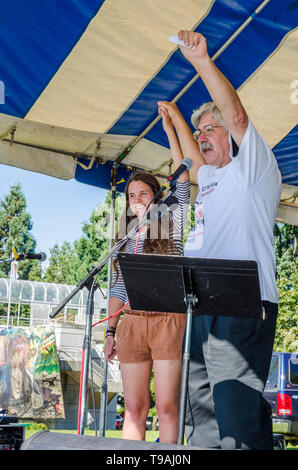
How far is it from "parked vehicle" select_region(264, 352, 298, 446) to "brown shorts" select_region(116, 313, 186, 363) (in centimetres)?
737

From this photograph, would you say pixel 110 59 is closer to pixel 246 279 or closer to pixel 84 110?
pixel 84 110

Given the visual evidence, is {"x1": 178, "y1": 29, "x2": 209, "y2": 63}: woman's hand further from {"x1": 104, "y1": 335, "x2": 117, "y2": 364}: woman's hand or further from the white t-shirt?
{"x1": 104, "y1": 335, "x2": 117, "y2": 364}: woman's hand

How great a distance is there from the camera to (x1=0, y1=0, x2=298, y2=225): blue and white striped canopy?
3.26 metres

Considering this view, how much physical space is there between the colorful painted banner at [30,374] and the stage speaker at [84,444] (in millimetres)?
13278

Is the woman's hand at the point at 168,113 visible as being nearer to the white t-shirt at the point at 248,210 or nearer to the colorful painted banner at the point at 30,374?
the white t-shirt at the point at 248,210

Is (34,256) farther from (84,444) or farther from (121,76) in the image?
(84,444)

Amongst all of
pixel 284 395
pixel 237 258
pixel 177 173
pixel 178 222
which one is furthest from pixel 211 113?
pixel 284 395

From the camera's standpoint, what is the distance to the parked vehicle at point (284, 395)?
376 inches

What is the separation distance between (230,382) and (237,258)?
1.48ft

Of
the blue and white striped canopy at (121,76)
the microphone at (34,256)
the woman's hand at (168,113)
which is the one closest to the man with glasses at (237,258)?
A: the woman's hand at (168,113)

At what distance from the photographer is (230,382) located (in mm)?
1912

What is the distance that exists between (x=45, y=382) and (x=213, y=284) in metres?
14.5

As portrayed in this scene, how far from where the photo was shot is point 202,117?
2.39 m
